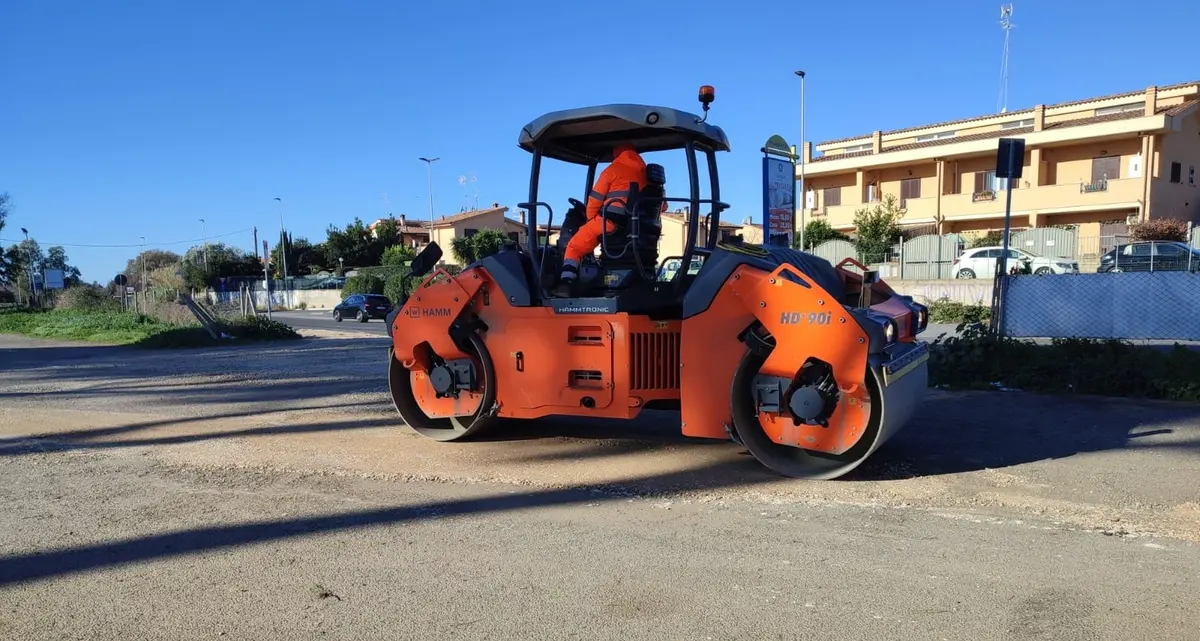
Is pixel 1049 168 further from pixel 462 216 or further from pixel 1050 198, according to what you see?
pixel 462 216

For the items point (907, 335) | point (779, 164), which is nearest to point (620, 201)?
point (907, 335)

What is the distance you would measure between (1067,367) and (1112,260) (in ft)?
51.2

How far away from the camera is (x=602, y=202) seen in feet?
19.2

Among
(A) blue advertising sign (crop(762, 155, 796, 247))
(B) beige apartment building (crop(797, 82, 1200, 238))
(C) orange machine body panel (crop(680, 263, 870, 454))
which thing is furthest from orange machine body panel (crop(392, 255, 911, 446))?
(B) beige apartment building (crop(797, 82, 1200, 238))

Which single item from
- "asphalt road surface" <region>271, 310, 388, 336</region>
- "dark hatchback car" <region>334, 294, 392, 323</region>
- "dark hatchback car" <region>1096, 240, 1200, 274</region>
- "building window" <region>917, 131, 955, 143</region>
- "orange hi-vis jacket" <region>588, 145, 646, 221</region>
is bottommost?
"asphalt road surface" <region>271, 310, 388, 336</region>

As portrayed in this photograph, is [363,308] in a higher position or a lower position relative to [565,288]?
lower

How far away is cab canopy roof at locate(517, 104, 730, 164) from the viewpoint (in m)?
5.51

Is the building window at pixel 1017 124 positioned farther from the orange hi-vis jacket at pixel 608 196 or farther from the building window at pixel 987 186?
the orange hi-vis jacket at pixel 608 196

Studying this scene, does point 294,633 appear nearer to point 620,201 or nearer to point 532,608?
point 532,608

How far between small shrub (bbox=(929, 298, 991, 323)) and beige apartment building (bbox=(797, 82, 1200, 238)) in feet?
34.2

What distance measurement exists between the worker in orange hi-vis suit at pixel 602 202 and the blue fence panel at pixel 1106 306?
7230 millimetres

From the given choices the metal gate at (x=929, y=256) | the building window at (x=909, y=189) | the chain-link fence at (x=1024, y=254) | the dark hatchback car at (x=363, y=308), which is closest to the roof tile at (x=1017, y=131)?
the building window at (x=909, y=189)

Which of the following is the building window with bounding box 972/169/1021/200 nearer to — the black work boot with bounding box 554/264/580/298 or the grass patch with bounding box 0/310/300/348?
the grass patch with bounding box 0/310/300/348

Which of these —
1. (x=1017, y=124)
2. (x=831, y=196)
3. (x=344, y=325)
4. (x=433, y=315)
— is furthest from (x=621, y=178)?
(x=831, y=196)
